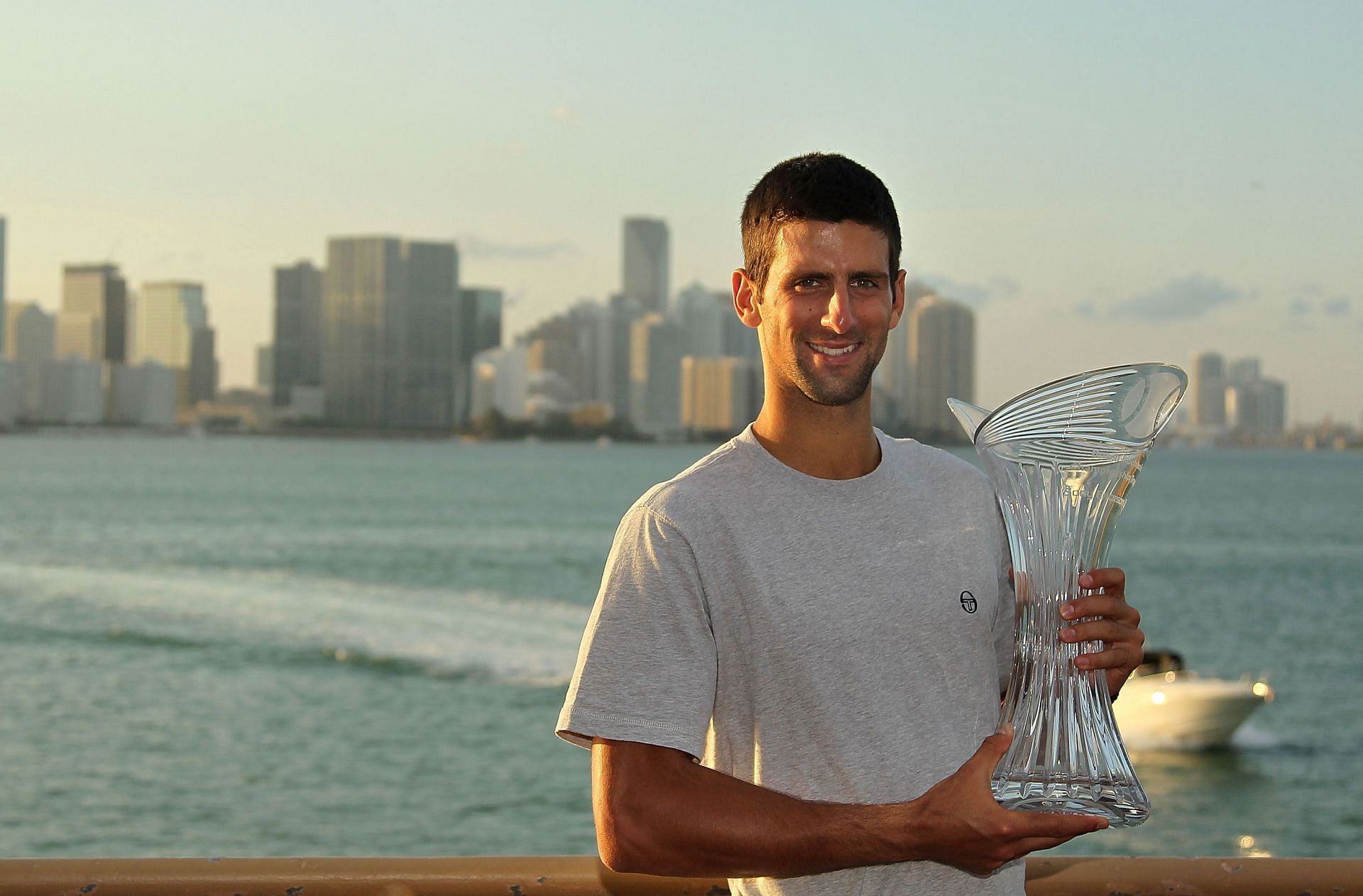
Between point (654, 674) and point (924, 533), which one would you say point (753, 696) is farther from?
point (924, 533)

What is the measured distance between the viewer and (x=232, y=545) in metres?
57.9

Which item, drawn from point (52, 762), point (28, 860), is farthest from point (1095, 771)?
point (52, 762)

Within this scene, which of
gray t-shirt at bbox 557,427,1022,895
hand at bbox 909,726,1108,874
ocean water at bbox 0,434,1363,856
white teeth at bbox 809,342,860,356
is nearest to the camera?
hand at bbox 909,726,1108,874

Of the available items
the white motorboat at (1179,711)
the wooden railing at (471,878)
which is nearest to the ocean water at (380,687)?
the white motorboat at (1179,711)

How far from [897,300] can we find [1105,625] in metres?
0.54

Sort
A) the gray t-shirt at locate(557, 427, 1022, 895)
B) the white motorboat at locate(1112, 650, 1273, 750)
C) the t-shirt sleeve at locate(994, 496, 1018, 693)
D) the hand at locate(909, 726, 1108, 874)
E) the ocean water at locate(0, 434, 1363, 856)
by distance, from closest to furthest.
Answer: the hand at locate(909, 726, 1108, 874), the gray t-shirt at locate(557, 427, 1022, 895), the t-shirt sleeve at locate(994, 496, 1018, 693), the ocean water at locate(0, 434, 1363, 856), the white motorboat at locate(1112, 650, 1273, 750)

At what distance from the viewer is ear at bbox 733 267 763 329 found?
2006 mm

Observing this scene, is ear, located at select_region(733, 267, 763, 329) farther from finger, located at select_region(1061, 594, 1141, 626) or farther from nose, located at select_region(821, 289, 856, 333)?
finger, located at select_region(1061, 594, 1141, 626)

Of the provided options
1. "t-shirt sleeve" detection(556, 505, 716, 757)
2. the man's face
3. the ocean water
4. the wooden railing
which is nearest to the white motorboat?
the ocean water

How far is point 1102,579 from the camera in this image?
1860 millimetres

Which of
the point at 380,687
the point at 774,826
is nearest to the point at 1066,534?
the point at 774,826

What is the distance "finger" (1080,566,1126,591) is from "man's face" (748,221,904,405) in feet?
1.28

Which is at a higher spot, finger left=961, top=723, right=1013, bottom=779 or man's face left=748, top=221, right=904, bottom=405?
man's face left=748, top=221, right=904, bottom=405

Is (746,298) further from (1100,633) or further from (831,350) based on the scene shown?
(1100,633)
